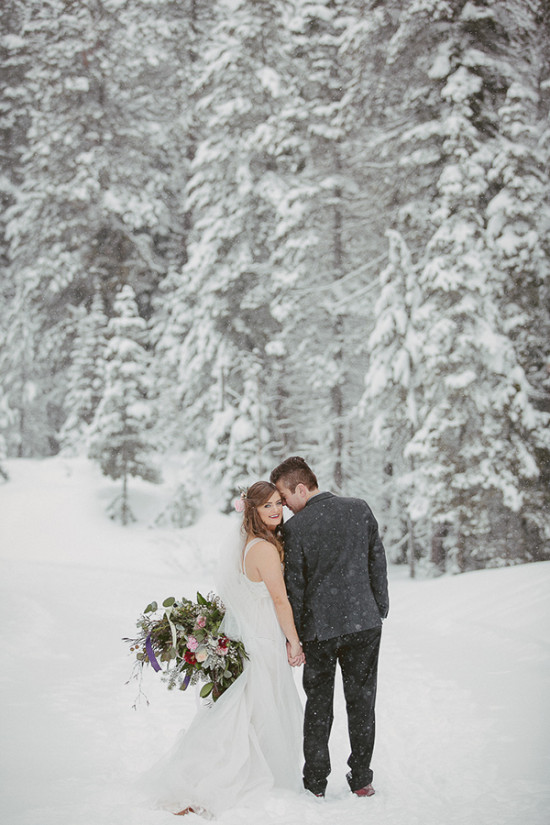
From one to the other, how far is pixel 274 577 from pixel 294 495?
54 centimetres

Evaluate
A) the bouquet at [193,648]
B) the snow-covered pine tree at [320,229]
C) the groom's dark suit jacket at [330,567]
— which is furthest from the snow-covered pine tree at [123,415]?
the groom's dark suit jacket at [330,567]

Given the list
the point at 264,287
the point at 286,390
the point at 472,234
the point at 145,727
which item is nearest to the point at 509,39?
the point at 472,234

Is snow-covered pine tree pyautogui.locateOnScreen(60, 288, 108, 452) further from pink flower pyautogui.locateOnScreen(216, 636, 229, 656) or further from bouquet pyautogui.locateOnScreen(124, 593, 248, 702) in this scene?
pink flower pyautogui.locateOnScreen(216, 636, 229, 656)

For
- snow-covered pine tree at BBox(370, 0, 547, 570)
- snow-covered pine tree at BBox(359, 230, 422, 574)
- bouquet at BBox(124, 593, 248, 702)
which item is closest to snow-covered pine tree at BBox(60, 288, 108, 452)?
snow-covered pine tree at BBox(359, 230, 422, 574)

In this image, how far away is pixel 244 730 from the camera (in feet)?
12.5

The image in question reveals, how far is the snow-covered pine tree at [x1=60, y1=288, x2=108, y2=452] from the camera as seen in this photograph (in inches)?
862

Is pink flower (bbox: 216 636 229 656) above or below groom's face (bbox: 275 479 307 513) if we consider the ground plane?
below

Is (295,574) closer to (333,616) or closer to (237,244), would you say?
(333,616)

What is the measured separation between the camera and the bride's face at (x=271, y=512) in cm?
395

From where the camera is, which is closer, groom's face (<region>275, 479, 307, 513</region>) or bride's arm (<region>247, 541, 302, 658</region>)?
bride's arm (<region>247, 541, 302, 658</region>)

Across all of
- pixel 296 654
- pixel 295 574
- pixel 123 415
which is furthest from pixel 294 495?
pixel 123 415

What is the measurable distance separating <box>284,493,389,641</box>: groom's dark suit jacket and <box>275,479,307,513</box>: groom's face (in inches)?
4.3

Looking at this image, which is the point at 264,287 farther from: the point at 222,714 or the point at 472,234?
the point at 222,714

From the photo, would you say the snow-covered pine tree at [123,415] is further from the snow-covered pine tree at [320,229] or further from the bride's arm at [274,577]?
the bride's arm at [274,577]
